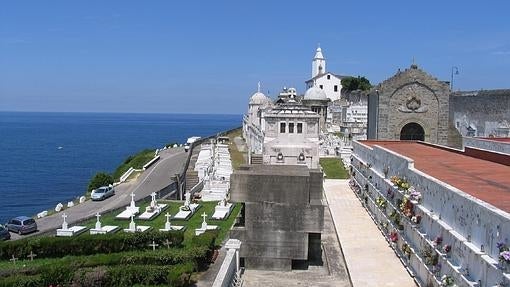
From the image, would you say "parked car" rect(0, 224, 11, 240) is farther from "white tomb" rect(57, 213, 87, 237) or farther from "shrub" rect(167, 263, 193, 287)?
"shrub" rect(167, 263, 193, 287)

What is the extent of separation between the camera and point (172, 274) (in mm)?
15359

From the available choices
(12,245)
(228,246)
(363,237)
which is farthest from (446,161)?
(12,245)

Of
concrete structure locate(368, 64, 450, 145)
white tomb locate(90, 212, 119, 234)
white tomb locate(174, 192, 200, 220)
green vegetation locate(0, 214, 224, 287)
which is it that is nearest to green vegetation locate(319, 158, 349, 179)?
concrete structure locate(368, 64, 450, 145)

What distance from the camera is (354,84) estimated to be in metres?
108

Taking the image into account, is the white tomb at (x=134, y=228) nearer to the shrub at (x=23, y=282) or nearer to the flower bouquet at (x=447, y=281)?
the shrub at (x=23, y=282)

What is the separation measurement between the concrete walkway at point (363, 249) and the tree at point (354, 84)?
258 feet

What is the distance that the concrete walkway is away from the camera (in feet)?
54.6

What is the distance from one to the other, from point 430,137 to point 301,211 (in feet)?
83.2

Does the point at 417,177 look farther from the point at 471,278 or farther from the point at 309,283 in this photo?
the point at 471,278

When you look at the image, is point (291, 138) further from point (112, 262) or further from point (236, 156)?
point (112, 262)

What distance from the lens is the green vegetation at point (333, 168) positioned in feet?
131

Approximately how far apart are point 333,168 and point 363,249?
71.1ft

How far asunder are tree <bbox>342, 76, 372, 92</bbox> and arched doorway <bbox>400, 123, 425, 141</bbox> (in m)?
65.5

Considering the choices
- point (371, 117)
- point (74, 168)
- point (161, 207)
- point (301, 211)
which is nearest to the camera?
point (301, 211)
